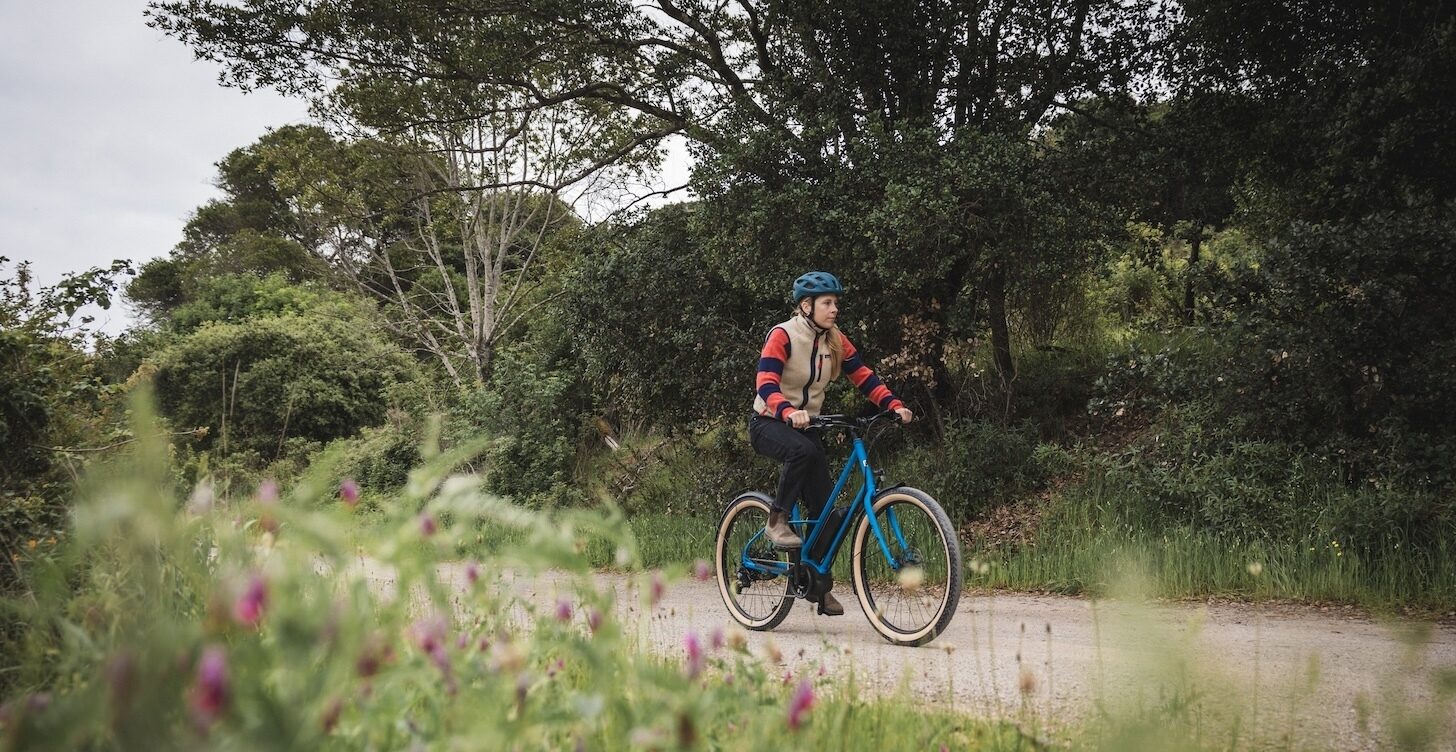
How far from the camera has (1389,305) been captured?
7.30 meters

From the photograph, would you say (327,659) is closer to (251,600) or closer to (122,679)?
(251,600)

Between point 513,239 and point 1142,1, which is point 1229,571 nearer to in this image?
point 1142,1

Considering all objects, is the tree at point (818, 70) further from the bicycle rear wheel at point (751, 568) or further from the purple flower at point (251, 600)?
the purple flower at point (251, 600)

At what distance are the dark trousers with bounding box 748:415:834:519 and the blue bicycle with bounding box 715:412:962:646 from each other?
110 millimetres

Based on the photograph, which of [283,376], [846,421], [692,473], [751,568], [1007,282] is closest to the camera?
[846,421]

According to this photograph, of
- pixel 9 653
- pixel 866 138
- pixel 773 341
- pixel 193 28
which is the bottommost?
pixel 9 653

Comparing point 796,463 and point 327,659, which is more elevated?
point 796,463

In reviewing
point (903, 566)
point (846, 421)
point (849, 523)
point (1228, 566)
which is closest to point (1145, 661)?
point (903, 566)

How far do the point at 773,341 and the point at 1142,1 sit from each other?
7.01 metres

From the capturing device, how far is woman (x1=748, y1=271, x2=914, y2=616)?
575cm

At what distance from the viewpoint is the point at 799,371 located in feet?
19.3

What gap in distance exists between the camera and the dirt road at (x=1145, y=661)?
2549 mm

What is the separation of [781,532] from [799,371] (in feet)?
3.38

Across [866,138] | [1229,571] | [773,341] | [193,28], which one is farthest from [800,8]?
[193,28]
